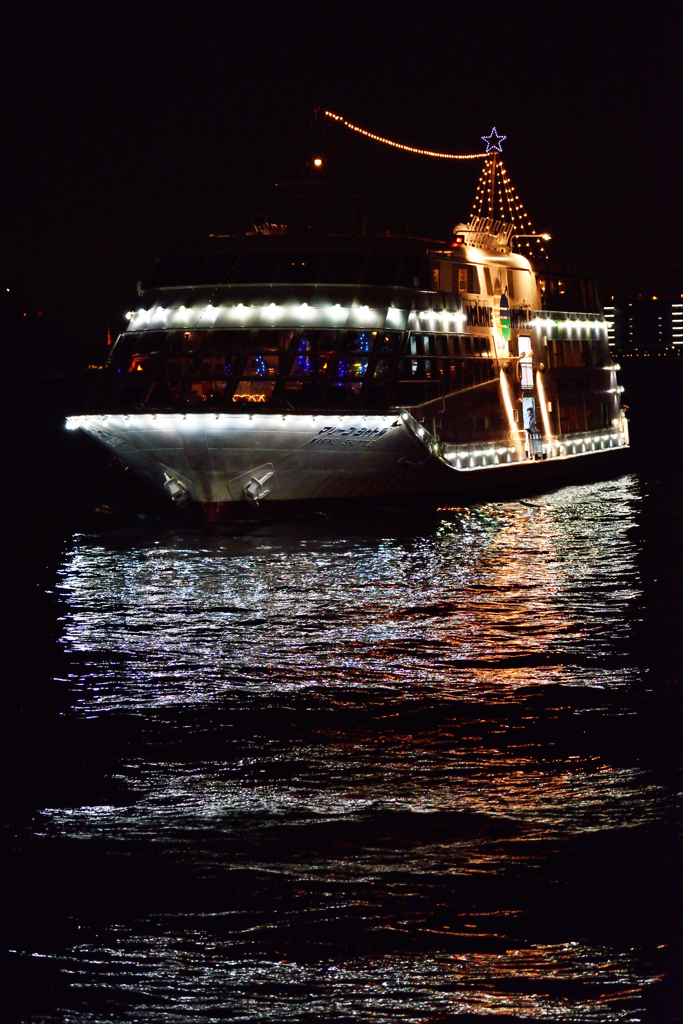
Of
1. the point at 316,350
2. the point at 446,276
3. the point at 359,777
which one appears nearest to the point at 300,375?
the point at 316,350

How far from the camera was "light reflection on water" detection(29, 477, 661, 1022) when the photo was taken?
30.4 feet

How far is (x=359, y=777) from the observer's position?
45.5 feet

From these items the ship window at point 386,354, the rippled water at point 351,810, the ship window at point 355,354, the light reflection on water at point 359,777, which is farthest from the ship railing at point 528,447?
the rippled water at point 351,810

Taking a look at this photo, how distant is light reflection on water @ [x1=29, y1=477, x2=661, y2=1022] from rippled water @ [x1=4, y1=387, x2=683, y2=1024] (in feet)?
0.11

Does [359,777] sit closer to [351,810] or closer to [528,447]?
[351,810]

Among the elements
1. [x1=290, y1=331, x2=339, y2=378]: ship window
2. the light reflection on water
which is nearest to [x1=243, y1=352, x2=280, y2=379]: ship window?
[x1=290, y1=331, x2=339, y2=378]: ship window

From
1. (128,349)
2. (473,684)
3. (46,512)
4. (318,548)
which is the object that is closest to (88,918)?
(473,684)

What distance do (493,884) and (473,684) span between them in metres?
7.39

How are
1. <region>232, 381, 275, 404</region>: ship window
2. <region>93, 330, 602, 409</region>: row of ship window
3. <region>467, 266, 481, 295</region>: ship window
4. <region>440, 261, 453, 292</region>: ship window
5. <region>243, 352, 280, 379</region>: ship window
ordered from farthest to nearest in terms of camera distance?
<region>467, 266, 481, 295</region>: ship window → <region>440, 261, 453, 292</region>: ship window → <region>243, 352, 280, 379</region>: ship window → <region>232, 381, 275, 404</region>: ship window → <region>93, 330, 602, 409</region>: row of ship window

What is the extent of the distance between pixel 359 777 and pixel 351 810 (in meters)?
1.16

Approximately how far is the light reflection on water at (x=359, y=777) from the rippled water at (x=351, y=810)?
34mm

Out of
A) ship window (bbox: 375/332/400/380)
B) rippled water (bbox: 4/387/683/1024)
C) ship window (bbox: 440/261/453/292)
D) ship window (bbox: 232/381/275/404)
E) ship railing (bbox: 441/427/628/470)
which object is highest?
ship window (bbox: 440/261/453/292)

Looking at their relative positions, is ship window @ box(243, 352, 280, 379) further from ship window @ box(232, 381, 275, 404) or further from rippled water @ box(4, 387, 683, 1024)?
rippled water @ box(4, 387, 683, 1024)

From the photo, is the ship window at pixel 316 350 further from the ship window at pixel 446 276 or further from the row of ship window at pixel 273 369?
the ship window at pixel 446 276
